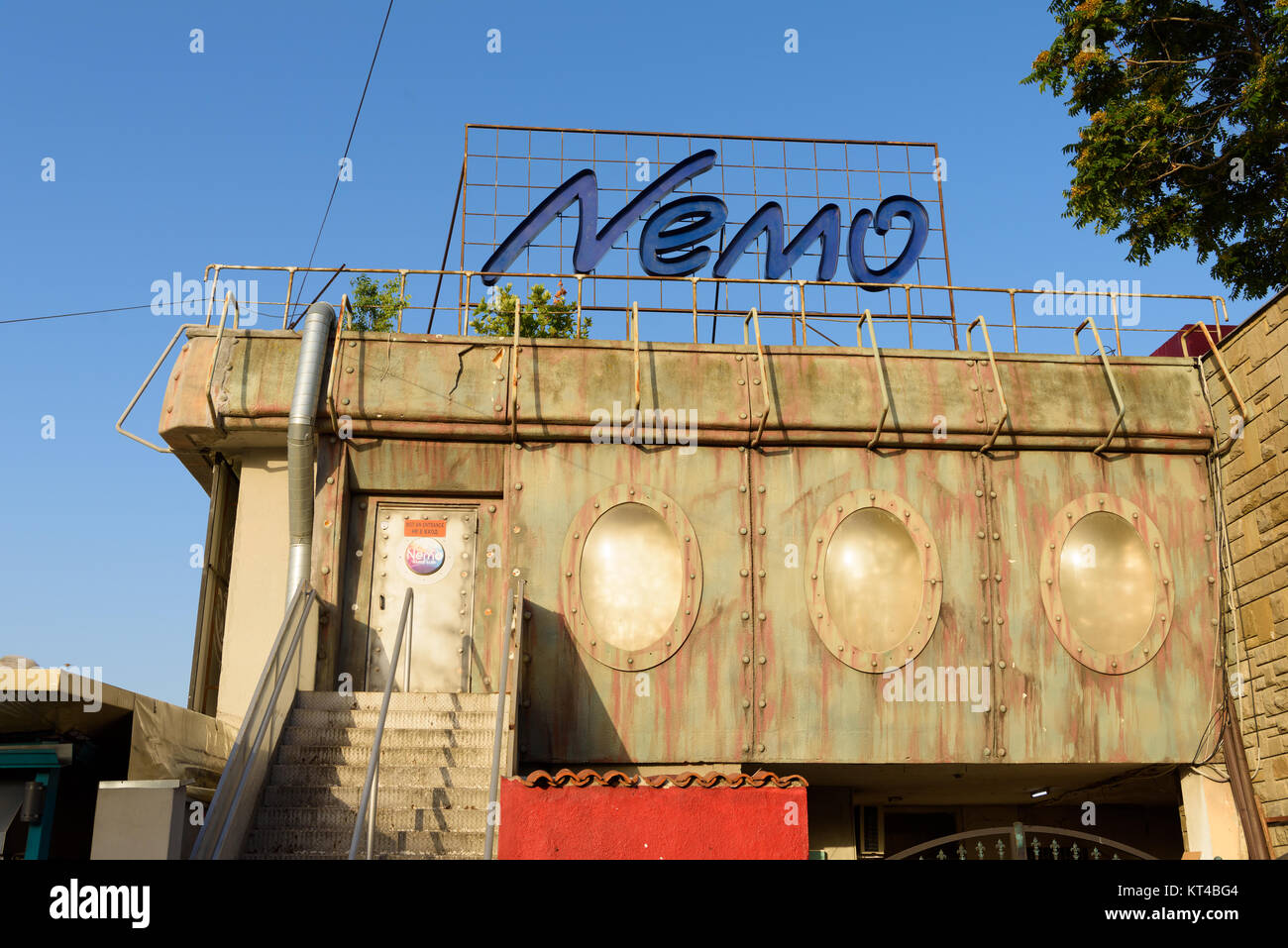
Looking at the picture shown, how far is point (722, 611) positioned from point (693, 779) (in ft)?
14.7

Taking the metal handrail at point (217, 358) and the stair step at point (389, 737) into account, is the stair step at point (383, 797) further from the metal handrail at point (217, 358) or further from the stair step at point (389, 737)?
the metal handrail at point (217, 358)

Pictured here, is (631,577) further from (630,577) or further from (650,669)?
(650,669)

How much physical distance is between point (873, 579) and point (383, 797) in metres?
6.20

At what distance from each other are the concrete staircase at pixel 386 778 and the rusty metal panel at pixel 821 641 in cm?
333

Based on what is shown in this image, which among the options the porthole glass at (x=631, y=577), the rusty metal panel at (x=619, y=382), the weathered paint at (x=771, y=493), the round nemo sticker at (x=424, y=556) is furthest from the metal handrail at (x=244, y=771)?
the rusty metal panel at (x=619, y=382)

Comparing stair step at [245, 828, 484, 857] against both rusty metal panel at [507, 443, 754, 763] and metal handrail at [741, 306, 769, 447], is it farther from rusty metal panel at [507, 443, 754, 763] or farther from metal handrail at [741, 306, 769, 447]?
→ metal handrail at [741, 306, 769, 447]

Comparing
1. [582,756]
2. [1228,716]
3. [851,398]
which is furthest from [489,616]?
[1228,716]

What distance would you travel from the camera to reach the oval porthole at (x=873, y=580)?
1302cm

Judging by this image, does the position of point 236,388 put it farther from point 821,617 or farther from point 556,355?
point 821,617

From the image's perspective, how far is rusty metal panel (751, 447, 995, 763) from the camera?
12758 millimetres

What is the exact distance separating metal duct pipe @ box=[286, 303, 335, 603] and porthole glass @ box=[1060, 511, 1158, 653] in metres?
8.68

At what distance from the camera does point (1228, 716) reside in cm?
1301
